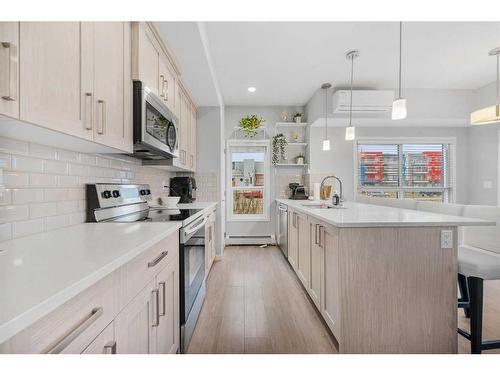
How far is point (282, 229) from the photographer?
4.26m

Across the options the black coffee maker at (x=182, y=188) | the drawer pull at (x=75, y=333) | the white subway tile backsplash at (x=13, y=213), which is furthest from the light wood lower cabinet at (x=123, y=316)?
the black coffee maker at (x=182, y=188)

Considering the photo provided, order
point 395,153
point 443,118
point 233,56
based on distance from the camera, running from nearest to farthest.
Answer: point 233,56 → point 443,118 → point 395,153

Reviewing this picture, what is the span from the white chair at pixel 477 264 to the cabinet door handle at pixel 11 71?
230cm

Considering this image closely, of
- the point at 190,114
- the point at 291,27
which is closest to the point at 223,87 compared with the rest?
the point at 190,114

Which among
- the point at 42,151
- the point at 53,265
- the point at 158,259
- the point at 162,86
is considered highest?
the point at 162,86

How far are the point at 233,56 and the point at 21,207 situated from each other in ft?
8.73

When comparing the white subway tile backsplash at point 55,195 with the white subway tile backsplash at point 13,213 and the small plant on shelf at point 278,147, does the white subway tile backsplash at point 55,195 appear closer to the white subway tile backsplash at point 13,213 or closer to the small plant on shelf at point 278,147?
the white subway tile backsplash at point 13,213

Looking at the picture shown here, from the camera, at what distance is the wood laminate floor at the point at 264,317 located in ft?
5.95

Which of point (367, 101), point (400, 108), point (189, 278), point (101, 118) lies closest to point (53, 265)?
point (101, 118)

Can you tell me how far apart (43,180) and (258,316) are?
178 centimetres

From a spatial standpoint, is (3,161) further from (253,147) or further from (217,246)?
(253,147)

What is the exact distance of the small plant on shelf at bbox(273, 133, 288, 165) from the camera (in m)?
4.87

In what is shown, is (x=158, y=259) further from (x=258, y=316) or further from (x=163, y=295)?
(x=258, y=316)
